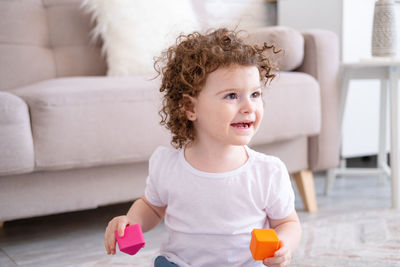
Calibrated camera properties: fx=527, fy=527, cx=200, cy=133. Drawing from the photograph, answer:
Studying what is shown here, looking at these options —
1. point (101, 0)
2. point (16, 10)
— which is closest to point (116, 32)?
point (101, 0)

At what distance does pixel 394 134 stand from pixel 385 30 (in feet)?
1.20

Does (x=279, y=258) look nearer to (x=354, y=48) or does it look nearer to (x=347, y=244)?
(x=347, y=244)

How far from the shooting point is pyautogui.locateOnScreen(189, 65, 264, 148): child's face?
87 centimetres

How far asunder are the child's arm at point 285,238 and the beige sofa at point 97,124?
56 cm

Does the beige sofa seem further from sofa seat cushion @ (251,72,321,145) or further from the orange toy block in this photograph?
the orange toy block

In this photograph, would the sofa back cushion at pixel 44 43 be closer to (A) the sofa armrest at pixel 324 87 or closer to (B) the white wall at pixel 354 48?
(A) the sofa armrest at pixel 324 87

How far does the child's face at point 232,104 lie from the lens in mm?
865

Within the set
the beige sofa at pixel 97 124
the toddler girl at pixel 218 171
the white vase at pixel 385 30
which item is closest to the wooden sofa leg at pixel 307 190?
the beige sofa at pixel 97 124

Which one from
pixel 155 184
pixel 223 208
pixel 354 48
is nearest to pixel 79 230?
pixel 155 184

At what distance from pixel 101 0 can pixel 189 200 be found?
1182mm

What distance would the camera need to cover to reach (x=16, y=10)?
1834 mm

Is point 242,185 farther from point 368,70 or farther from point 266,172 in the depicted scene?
point 368,70

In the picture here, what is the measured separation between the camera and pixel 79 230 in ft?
5.17

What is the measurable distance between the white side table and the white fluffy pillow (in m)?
0.61
